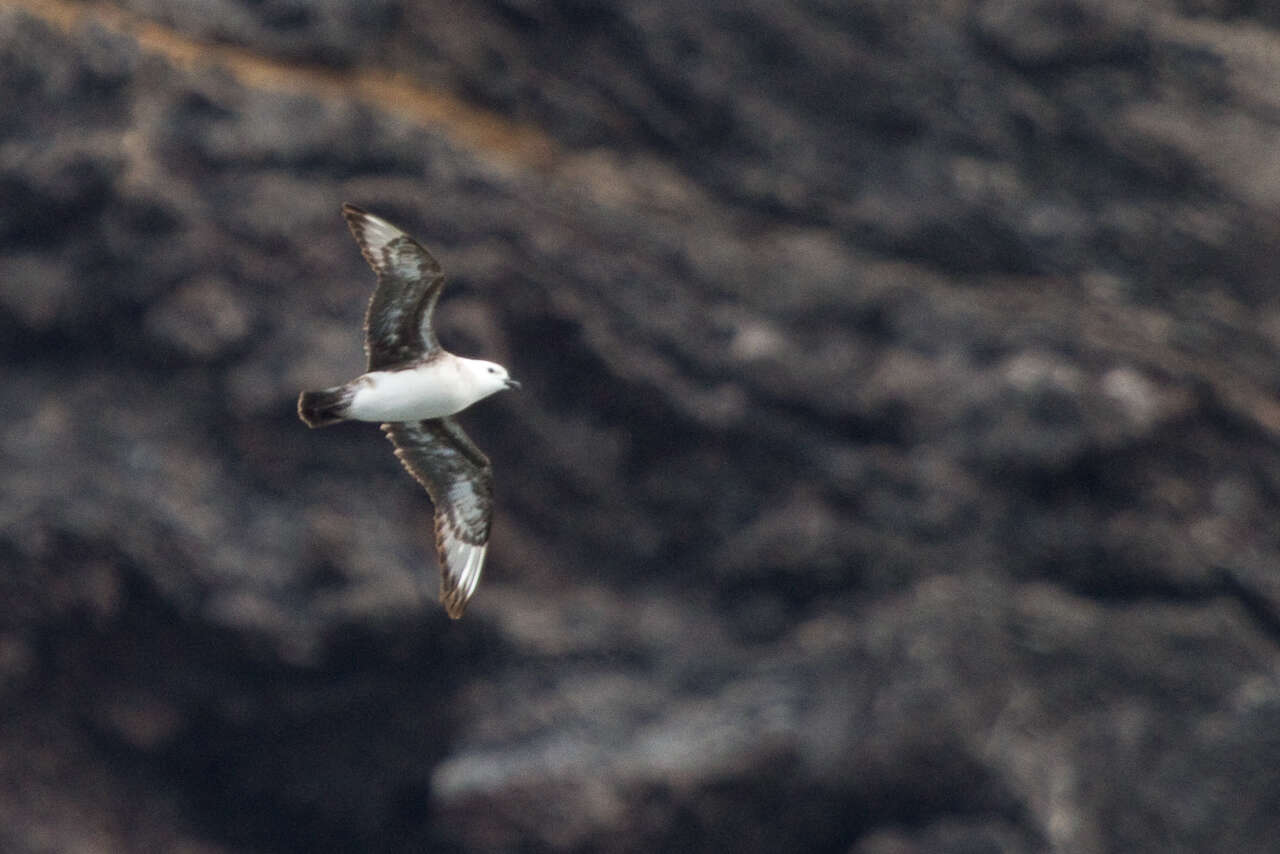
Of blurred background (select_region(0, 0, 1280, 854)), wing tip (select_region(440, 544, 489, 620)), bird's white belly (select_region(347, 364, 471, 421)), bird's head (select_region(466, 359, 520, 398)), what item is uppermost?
blurred background (select_region(0, 0, 1280, 854))

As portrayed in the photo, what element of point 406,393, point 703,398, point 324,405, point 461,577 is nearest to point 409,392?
point 406,393

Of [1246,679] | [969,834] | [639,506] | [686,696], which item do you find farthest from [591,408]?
[1246,679]

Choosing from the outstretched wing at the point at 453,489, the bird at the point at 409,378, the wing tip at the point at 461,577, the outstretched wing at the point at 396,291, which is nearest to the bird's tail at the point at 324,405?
the bird at the point at 409,378

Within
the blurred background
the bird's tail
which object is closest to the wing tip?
the bird's tail

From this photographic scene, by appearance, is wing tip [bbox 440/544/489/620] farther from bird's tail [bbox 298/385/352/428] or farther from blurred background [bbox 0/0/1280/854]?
blurred background [bbox 0/0/1280/854]

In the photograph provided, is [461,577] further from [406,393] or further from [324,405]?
[324,405]

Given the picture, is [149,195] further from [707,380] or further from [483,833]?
[483,833]
